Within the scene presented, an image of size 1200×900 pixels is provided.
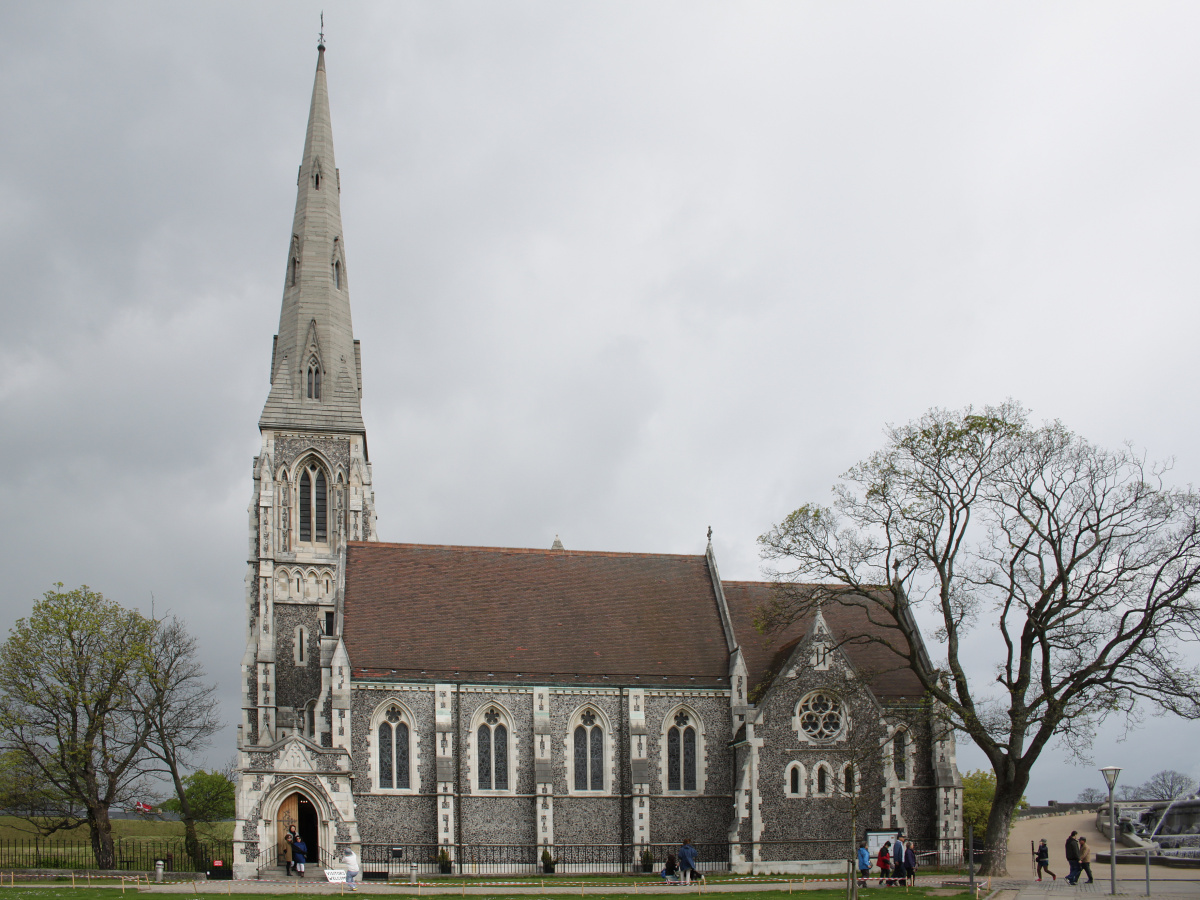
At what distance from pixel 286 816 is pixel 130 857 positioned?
8521mm

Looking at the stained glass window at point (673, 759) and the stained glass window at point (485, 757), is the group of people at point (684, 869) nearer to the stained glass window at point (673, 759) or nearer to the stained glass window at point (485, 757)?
the stained glass window at point (673, 759)

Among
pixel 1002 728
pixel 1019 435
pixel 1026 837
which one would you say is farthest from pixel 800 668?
pixel 1026 837

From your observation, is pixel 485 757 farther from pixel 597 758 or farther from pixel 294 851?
pixel 294 851

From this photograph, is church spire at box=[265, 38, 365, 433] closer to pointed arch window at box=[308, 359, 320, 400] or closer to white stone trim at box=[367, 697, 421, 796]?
pointed arch window at box=[308, 359, 320, 400]

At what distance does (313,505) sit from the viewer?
43375mm

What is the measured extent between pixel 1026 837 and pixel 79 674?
3806cm

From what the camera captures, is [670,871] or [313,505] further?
[313,505]

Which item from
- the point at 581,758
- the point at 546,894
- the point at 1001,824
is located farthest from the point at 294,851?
the point at 1001,824

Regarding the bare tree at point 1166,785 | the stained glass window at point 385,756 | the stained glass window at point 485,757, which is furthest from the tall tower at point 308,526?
the bare tree at point 1166,785

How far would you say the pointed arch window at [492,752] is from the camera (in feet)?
117

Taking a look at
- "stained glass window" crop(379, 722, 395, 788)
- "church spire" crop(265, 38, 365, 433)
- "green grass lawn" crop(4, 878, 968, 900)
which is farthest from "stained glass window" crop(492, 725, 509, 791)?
"church spire" crop(265, 38, 365, 433)

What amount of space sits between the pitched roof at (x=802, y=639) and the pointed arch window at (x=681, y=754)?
284 cm

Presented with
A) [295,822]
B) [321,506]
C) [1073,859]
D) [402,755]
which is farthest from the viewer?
[321,506]

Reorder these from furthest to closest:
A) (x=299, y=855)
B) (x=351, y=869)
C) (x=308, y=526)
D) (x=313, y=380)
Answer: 1. (x=313, y=380)
2. (x=308, y=526)
3. (x=299, y=855)
4. (x=351, y=869)
